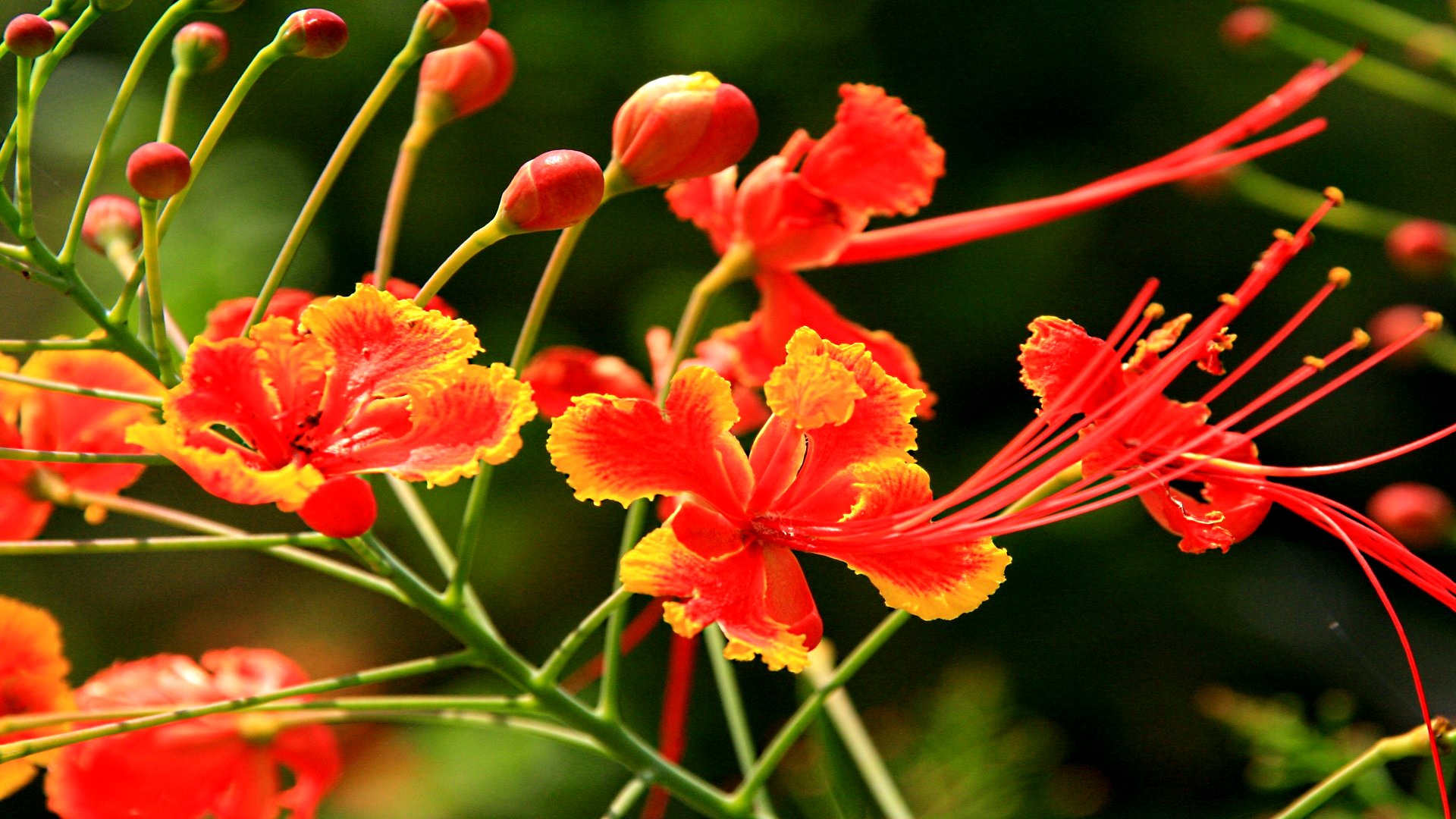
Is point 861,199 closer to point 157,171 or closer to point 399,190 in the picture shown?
point 399,190

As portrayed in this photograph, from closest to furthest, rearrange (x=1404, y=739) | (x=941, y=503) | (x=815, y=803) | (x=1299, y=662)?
1. (x=941, y=503)
2. (x=1404, y=739)
3. (x=815, y=803)
4. (x=1299, y=662)

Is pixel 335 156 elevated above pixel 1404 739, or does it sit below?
above

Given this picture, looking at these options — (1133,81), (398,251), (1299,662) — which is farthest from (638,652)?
(1133,81)

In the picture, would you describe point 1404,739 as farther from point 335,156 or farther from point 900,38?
point 900,38

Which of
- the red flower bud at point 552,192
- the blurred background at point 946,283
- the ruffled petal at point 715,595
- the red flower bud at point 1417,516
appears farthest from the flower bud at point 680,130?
the blurred background at point 946,283

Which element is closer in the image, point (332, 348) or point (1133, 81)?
point (332, 348)

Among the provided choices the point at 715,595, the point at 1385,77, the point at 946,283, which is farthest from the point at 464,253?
the point at 946,283
